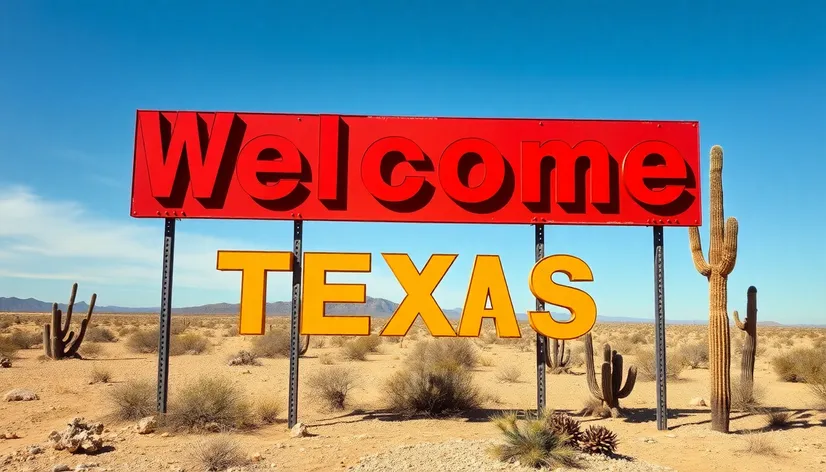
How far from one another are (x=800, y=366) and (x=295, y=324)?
17507mm

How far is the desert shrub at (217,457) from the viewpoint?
26.9 feet

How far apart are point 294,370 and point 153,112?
5.77 m

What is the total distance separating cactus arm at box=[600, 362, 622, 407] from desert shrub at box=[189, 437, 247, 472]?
782 cm

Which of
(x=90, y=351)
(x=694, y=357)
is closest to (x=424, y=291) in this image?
(x=694, y=357)

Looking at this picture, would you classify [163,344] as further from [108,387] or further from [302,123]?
[108,387]

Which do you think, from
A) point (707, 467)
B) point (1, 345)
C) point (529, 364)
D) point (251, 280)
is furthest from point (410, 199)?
point (1, 345)

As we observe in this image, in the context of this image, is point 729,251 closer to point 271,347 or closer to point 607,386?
point 607,386

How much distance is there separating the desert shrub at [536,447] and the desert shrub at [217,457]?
12.6ft

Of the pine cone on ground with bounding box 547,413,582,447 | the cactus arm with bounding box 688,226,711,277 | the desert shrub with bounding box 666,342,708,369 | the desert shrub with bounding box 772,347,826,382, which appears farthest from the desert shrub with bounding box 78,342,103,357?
the desert shrub with bounding box 772,347,826,382

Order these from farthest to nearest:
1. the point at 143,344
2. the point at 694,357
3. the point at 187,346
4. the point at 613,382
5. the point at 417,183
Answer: the point at 143,344, the point at 187,346, the point at 694,357, the point at 613,382, the point at 417,183

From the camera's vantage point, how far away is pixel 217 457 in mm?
8266

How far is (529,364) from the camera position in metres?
24.5

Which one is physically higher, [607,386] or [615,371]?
[615,371]

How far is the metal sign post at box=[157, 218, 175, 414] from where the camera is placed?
10797 millimetres
